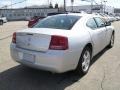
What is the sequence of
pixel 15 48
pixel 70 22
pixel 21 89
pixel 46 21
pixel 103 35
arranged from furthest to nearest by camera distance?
pixel 103 35 → pixel 46 21 → pixel 70 22 → pixel 15 48 → pixel 21 89

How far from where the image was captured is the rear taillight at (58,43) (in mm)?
5137

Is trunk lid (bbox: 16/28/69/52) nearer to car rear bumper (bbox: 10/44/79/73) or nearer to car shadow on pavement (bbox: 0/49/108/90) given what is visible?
car rear bumper (bbox: 10/44/79/73)

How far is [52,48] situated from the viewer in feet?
16.8

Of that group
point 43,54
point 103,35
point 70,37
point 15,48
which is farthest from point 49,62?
→ point 103,35

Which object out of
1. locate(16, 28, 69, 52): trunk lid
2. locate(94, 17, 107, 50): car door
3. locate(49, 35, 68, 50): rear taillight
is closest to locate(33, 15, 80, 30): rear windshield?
locate(16, 28, 69, 52): trunk lid

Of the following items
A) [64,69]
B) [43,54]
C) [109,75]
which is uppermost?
[43,54]

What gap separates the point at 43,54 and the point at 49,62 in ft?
0.71

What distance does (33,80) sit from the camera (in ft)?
18.5

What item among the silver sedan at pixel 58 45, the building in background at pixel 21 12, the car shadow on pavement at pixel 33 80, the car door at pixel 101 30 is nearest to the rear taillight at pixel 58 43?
the silver sedan at pixel 58 45

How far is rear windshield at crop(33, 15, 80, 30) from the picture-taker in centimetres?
600

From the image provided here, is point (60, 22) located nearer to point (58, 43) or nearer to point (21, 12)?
point (58, 43)

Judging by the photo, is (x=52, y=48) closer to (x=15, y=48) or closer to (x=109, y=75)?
(x=15, y=48)

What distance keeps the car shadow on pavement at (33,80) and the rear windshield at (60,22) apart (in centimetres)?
118

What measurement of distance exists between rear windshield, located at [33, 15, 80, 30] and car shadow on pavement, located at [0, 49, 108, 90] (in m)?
1.18
